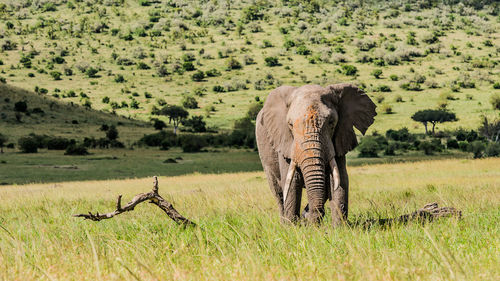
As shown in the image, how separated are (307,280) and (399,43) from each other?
466 feet

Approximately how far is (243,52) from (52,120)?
7393 centimetres

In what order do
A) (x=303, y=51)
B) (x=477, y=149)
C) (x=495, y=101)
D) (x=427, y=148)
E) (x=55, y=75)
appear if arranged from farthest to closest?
(x=303, y=51) < (x=55, y=75) < (x=495, y=101) < (x=427, y=148) < (x=477, y=149)

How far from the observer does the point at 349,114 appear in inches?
313

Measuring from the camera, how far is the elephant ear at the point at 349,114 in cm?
756

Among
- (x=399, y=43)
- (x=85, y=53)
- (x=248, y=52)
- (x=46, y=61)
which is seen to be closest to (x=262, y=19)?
(x=248, y=52)

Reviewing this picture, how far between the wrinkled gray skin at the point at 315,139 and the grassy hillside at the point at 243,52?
219 ft

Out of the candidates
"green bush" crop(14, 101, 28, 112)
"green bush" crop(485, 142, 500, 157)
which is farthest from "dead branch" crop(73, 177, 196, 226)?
"green bush" crop(14, 101, 28, 112)

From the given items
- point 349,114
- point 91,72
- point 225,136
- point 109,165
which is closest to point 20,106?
point 225,136

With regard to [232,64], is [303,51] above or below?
above

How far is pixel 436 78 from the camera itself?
109 m

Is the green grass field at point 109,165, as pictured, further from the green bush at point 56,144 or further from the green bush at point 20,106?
the green bush at point 20,106

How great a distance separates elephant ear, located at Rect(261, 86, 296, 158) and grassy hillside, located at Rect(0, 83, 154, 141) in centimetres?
5015

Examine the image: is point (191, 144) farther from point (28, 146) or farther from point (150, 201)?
point (150, 201)

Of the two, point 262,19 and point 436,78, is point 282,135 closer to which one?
point 436,78
